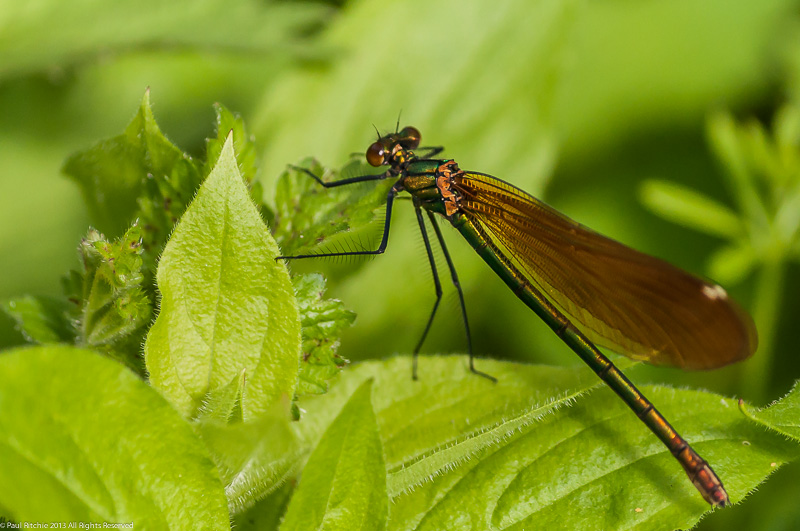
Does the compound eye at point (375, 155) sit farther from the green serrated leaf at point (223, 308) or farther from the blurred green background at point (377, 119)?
the green serrated leaf at point (223, 308)

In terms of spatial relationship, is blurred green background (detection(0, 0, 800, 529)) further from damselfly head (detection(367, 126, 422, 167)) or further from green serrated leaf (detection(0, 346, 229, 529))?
green serrated leaf (detection(0, 346, 229, 529))

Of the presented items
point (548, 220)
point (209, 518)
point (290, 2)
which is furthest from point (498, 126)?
point (209, 518)

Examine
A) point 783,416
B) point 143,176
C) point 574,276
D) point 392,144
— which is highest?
point 392,144

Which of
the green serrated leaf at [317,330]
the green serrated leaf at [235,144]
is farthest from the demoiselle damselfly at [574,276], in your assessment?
the green serrated leaf at [317,330]

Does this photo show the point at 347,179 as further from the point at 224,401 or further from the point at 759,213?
the point at 759,213

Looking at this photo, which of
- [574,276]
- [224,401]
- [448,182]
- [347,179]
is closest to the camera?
[224,401]

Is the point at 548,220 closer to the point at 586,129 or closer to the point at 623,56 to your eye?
the point at 586,129

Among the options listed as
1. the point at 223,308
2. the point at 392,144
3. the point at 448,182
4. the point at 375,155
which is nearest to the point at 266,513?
the point at 223,308

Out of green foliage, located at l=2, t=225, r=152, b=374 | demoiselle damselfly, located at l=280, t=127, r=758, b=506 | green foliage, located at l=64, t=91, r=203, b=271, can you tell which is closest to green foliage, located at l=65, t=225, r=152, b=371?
green foliage, located at l=2, t=225, r=152, b=374
